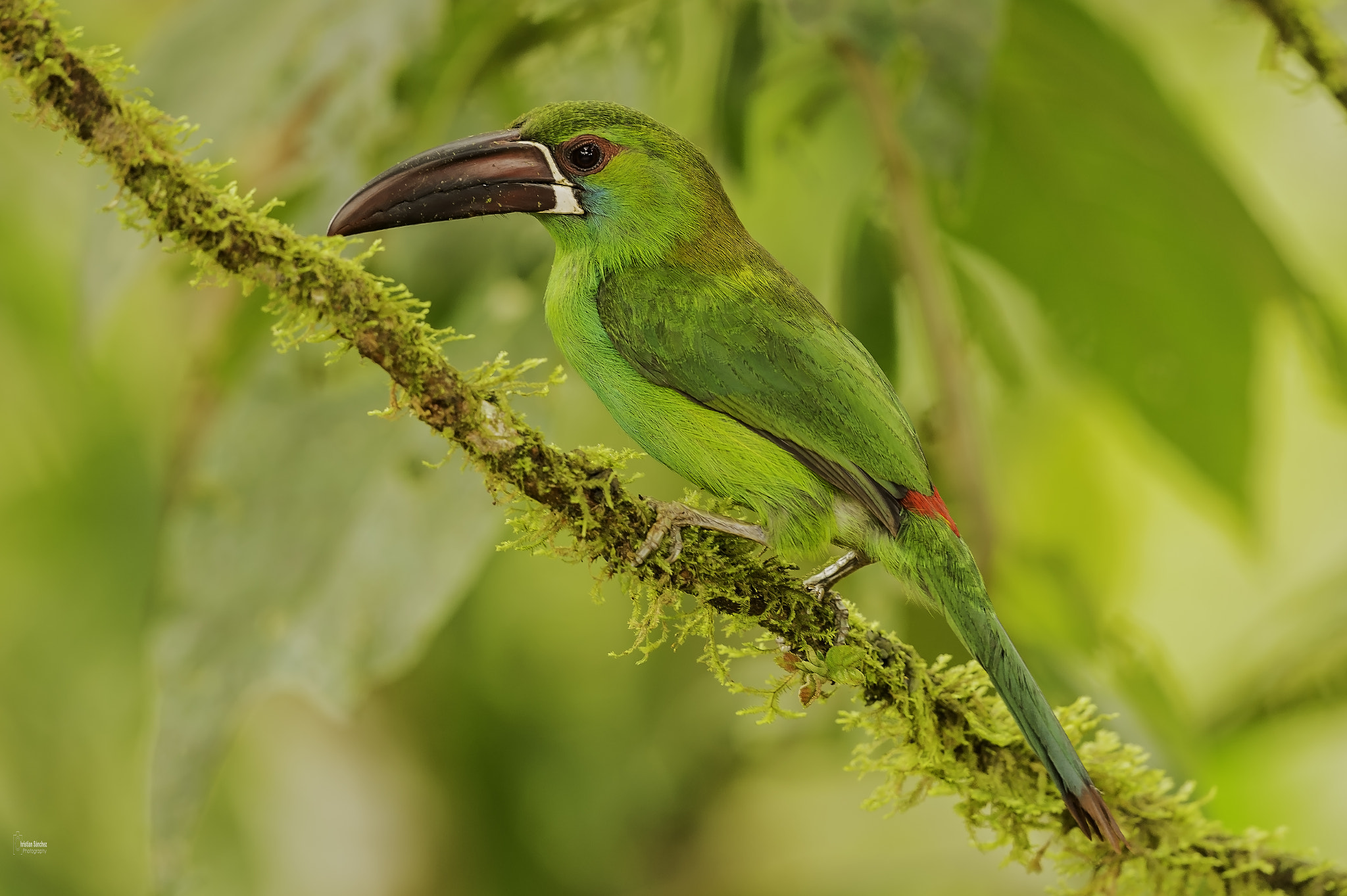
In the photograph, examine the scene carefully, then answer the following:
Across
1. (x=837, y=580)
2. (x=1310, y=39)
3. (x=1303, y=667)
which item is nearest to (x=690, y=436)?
(x=837, y=580)

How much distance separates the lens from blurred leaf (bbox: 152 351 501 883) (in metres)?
2.43

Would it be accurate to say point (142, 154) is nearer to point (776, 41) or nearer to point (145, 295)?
point (776, 41)

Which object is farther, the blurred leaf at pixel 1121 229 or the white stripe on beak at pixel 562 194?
the blurred leaf at pixel 1121 229

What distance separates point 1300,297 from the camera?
2.90 meters

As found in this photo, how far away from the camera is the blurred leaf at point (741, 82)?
2354 millimetres

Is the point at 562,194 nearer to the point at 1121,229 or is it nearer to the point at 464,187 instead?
the point at 464,187

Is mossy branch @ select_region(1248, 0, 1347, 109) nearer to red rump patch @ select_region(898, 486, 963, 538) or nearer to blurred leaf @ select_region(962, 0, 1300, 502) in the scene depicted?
blurred leaf @ select_region(962, 0, 1300, 502)

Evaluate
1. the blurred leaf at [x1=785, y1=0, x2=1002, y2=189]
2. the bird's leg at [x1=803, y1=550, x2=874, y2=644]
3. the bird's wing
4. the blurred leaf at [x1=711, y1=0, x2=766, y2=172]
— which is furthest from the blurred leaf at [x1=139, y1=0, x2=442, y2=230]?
the bird's leg at [x1=803, y1=550, x2=874, y2=644]

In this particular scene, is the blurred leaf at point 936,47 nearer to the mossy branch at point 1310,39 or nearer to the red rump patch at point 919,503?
the mossy branch at point 1310,39

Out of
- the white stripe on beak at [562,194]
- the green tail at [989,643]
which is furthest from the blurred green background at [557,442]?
the green tail at [989,643]

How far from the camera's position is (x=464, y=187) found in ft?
5.66

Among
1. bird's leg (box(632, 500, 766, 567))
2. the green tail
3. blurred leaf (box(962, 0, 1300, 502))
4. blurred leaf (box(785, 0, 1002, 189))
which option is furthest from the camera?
blurred leaf (box(962, 0, 1300, 502))

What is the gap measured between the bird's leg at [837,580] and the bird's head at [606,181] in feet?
1.77

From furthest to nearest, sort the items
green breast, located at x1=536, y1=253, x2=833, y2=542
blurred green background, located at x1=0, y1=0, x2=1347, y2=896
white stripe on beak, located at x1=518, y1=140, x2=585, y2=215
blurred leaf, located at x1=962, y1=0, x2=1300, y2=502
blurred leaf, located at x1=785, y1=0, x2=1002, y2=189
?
1. blurred leaf, located at x1=962, y1=0, x2=1300, y2=502
2. blurred green background, located at x1=0, y1=0, x2=1347, y2=896
3. blurred leaf, located at x1=785, y1=0, x2=1002, y2=189
4. white stripe on beak, located at x1=518, y1=140, x2=585, y2=215
5. green breast, located at x1=536, y1=253, x2=833, y2=542
